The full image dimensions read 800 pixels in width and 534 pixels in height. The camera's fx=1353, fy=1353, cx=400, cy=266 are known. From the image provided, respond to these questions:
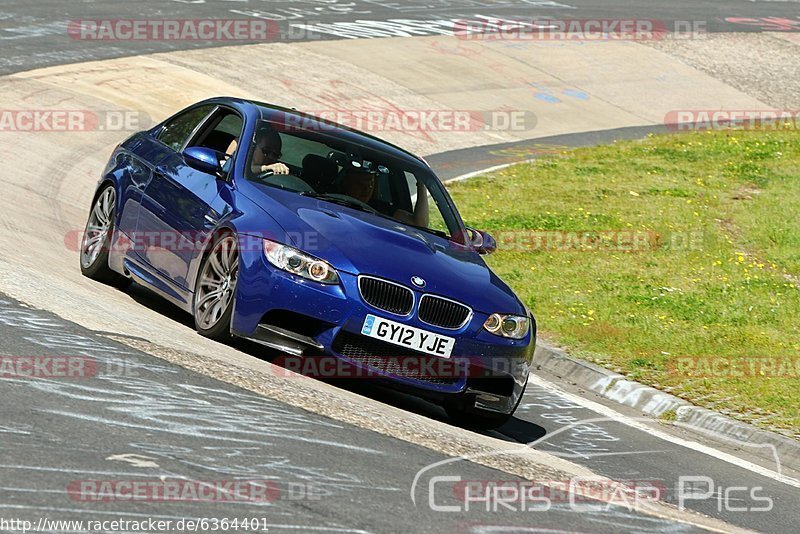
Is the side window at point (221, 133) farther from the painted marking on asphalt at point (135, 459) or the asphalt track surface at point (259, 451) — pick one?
the painted marking on asphalt at point (135, 459)

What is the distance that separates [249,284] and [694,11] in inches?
1250

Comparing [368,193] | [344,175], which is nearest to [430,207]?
[368,193]

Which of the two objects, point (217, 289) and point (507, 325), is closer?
point (507, 325)

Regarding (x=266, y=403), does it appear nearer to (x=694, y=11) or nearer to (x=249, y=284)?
(x=249, y=284)

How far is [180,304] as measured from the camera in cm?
918

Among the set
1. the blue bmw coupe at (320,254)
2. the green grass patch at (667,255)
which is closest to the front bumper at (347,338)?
the blue bmw coupe at (320,254)

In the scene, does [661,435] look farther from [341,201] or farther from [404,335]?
[341,201]

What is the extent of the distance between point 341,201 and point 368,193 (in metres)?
0.33

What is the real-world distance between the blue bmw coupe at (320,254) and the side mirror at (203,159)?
0.02m

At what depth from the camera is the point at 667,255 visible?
15453mm

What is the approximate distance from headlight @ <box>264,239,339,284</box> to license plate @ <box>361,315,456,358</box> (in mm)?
336

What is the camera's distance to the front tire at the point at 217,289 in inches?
331

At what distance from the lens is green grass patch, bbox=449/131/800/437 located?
440 inches

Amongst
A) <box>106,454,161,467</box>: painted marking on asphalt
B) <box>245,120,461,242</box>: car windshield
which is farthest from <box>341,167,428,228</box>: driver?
<box>106,454,161,467</box>: painted marking on asphalt
